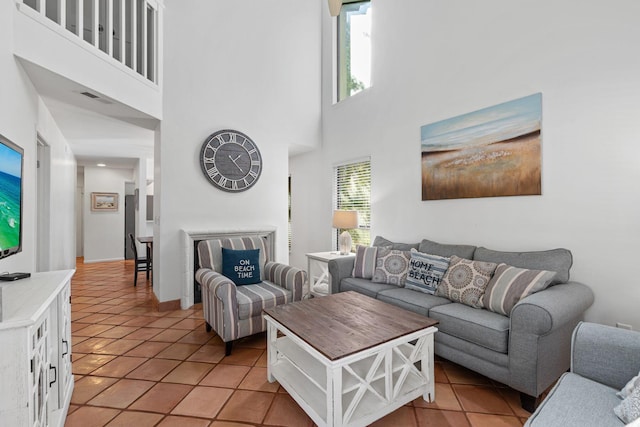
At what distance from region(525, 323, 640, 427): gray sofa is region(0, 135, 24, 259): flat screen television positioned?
2434 millimetres

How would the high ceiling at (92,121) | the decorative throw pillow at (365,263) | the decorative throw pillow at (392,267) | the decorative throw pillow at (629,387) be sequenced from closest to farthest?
the decorative throw pillow at (629,387), the high ceiling at (92,121), the decorative throw pillow at (392,267), the decorative throw pillow at (365,263)

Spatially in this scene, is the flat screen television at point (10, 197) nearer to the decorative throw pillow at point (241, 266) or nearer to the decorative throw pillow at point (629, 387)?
the decorative throw pillow at point (241, 266)

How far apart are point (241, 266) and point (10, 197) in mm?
1761

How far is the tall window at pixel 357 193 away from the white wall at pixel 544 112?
229mm

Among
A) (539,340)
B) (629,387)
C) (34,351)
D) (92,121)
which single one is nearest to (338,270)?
(539,340)

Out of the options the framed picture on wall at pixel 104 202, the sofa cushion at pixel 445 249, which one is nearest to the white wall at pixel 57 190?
the framed picture on wall at pixel 104 202

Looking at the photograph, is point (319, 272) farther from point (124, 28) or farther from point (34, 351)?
point (124, 28)

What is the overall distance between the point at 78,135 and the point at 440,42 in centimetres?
499

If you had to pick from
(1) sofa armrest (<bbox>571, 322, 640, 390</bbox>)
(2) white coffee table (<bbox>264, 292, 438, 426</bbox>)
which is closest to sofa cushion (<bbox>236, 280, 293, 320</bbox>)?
(2) white coffee table (<bbox>264, 292, 438, 426</bbox>)

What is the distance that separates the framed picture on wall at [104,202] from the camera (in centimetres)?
691

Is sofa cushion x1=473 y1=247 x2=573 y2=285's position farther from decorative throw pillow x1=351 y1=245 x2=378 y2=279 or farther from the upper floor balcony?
the upper floor balcony

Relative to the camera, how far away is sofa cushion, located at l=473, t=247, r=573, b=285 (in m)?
2.08

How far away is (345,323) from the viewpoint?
71.5 inches

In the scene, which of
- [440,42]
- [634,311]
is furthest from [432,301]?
[440,42]
